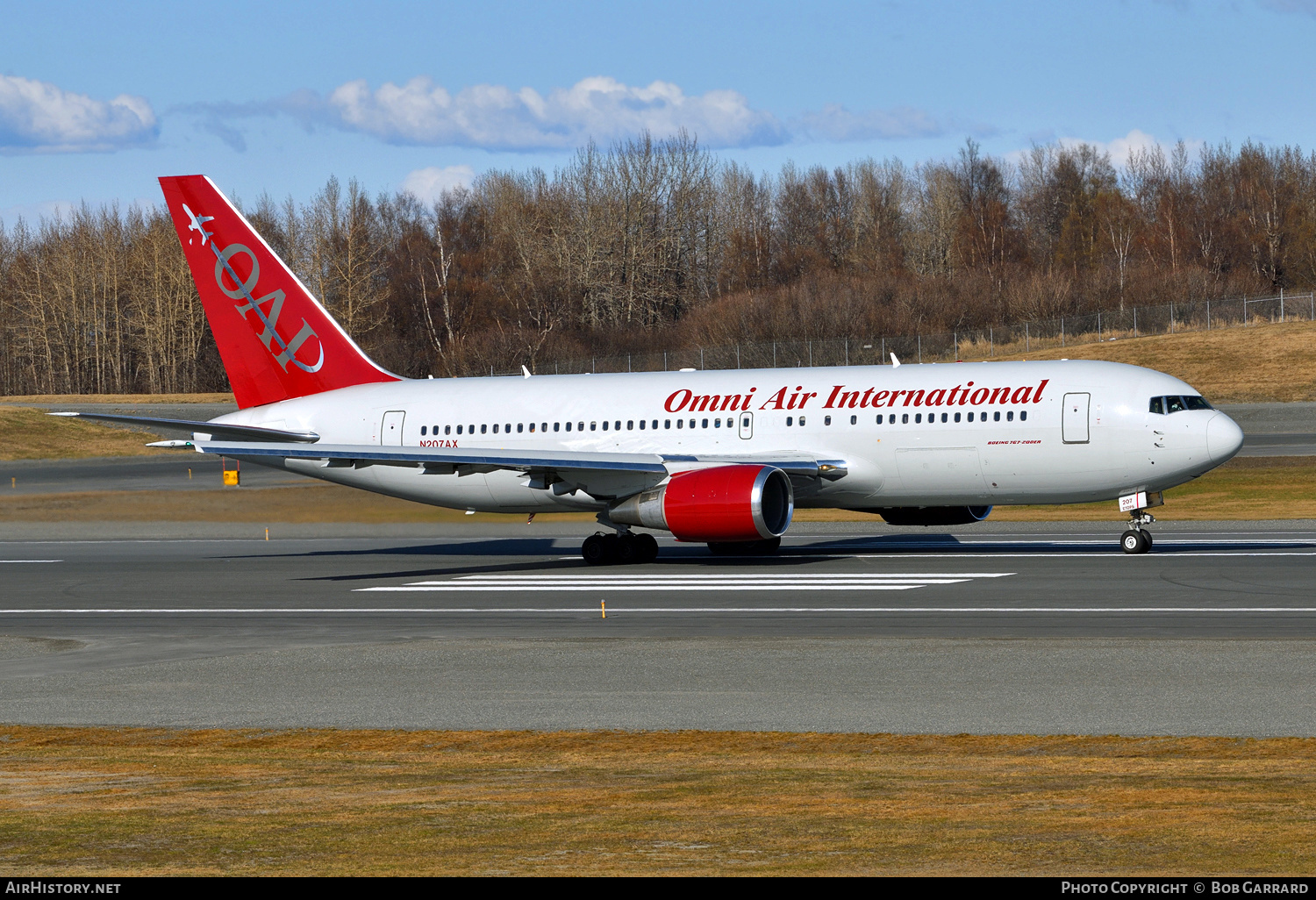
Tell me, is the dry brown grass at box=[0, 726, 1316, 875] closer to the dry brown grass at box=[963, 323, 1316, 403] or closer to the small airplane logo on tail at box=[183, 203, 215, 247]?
the small airplane logo on tail at box=[183, 203, 215, 247]

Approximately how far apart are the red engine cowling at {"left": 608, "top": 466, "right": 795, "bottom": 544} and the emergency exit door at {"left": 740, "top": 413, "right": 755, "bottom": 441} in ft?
6.04

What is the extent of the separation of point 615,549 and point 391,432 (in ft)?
21.4

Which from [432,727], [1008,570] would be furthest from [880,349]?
[432,727]

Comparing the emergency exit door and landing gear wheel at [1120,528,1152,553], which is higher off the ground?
the emergency exit door

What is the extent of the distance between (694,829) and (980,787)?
2457 mm

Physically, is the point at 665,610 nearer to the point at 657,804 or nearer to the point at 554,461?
the point at 554,461

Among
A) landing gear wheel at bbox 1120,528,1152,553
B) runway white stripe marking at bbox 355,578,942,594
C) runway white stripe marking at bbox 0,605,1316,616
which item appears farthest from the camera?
landing gear wheel at bbox 1120,528,1152,553

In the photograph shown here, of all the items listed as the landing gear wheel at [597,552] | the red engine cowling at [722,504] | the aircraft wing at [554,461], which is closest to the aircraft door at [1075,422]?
the aircraft wing at [554,461]

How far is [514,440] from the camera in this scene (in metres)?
33.2

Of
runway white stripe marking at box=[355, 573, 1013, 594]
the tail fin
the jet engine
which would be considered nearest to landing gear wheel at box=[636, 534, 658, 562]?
runway white stripe marking at box=[355, 573, 1013, 594]

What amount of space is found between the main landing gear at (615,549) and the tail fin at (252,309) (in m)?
8.18

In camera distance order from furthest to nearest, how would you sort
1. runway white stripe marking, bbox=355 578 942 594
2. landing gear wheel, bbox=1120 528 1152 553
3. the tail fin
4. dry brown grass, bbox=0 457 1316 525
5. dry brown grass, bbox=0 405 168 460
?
dry brown grass, bbox=0 405 168 460
dry brown grass, bbox=0 457 1316 525
the tail fin
landing gear wheel, bbox=1120 528 1152 553
runway white stripe marking, bbox=355 578 942 594

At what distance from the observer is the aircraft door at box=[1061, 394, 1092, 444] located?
2872cm

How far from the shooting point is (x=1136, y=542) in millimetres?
28859
